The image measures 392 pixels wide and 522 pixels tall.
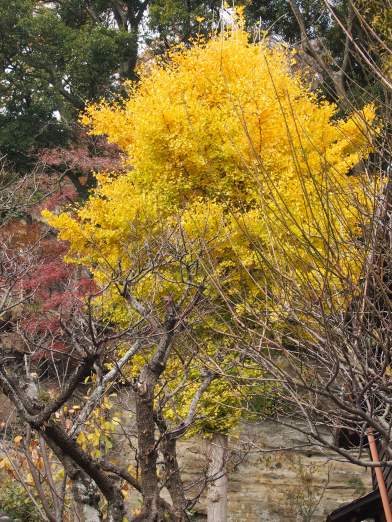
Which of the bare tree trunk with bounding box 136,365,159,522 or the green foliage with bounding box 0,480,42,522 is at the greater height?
the bare tree trunk with bounding box 136,365,159,522

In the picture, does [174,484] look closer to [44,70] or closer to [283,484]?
[283,484]

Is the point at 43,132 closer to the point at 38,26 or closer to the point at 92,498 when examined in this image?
the point at 38,26

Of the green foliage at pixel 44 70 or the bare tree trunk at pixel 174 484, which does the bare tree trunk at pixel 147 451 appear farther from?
the green foliage at pixel 44 70

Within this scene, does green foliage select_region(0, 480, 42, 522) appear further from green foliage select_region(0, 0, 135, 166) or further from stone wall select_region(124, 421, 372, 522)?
green foliage select_region(0, 0, 135, 166)

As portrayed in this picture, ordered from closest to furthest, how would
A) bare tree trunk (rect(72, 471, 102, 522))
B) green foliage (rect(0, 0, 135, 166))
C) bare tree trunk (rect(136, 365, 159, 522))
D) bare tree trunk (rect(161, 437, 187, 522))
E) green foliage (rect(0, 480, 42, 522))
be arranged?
bare tree trunk (rect(72, 471, 102, 522)) < bare tree trunk (rect(136, 365, 159, 522)) < bare tree trunk (rect(161, 437, 187, 522)) < green foliage (rect(0, 480, 42, 522)) < green foliage (rect(0, 0, 135, 166))

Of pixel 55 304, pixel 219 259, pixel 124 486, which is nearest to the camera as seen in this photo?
pixel 124 486

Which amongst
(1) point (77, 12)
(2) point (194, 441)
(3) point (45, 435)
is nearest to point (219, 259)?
(2) point (194, 441)

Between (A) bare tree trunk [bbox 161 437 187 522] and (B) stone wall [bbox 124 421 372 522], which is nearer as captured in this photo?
(A) bare tree trunk [bbox 161 437 187 522]

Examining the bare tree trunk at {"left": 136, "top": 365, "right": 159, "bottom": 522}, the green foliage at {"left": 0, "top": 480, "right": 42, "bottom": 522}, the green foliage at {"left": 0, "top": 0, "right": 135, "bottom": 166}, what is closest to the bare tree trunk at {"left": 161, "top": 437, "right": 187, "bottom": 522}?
the bare tree trunk at {"left": 136, "top": 365, "right": 159, "bottom": 522}

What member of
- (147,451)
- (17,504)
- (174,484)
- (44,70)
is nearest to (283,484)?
(17,504)

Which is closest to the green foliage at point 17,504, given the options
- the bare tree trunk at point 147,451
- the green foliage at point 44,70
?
the bare tree trunk at point 147,451

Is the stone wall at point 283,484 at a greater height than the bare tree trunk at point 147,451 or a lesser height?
lesser

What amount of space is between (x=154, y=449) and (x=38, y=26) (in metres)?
16.9

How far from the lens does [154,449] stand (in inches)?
198
